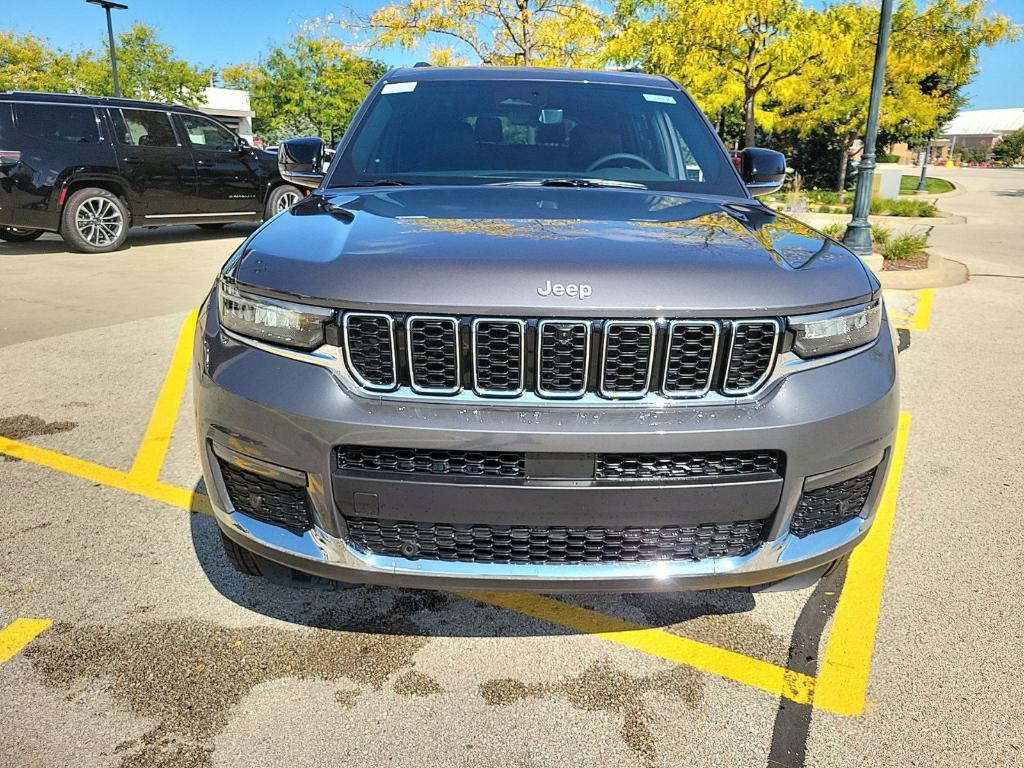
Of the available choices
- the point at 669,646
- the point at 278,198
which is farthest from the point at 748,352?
the point at 278,198

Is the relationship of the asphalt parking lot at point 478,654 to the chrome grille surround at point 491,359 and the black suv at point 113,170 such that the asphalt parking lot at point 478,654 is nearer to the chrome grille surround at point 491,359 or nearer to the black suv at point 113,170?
the chrome grille surround at point 491,359

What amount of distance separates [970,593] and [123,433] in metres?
4.13

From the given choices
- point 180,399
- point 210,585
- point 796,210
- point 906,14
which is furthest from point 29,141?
point 906,14

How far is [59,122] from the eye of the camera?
10391 mm

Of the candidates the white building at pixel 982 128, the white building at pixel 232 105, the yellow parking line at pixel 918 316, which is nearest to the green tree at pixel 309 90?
the white building at pixel 232 105

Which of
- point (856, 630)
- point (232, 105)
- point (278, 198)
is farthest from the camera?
point (232, 105)

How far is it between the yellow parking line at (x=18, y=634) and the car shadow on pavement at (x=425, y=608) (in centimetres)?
55

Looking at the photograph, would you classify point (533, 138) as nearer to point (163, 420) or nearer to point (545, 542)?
point (545, 542)

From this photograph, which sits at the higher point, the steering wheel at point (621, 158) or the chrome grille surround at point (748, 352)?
the steering wheel at point (621, 158)

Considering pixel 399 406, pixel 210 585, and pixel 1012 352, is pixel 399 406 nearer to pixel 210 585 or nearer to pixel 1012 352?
pixel 210 585

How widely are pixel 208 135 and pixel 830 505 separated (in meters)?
11.8

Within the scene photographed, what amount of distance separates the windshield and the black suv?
847cm

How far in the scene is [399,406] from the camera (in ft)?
6.50

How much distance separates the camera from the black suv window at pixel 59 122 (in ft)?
33.0
